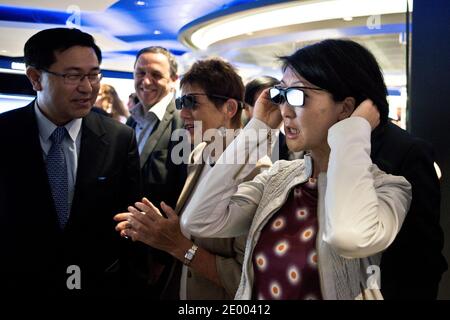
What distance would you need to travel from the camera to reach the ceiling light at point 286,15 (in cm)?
626

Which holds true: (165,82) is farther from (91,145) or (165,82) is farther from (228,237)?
(228,237)

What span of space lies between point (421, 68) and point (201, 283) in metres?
1.24

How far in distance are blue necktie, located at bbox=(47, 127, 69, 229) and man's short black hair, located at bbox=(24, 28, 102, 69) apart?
0.27 meters

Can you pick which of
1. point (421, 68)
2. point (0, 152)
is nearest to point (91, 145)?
point (0, 152)

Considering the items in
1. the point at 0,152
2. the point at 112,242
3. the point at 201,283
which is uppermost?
the point at 0,152

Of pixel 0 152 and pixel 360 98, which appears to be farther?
pixel 0 152

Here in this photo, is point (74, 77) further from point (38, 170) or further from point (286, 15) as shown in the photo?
point (286, 15)

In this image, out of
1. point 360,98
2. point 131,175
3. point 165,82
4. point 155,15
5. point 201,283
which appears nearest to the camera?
point 360,98

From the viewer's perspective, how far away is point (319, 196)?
1341 millimetres

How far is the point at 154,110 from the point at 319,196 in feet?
4.39

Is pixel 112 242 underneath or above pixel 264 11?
underneath

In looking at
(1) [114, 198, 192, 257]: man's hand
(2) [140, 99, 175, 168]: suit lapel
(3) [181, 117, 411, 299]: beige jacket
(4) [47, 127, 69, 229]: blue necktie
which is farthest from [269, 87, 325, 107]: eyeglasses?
(2) [140, 99, 175, 168]: suit lapel

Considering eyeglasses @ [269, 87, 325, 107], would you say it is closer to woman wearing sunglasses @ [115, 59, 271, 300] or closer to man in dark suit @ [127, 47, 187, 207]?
woman wearing sunglasses @ [115, 59, 271, 300]
